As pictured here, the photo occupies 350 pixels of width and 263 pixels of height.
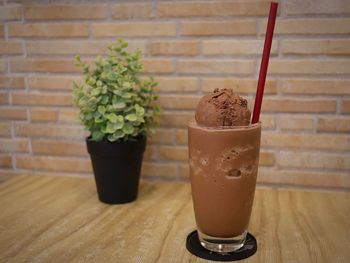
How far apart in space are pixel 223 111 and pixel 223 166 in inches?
4.8

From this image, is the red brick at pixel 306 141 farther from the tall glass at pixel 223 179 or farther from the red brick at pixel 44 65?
the red brick at pixel 44 65

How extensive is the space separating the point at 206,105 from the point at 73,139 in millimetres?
765

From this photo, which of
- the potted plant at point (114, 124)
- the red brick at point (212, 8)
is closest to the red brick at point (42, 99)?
the potted plant at point (114, 124)

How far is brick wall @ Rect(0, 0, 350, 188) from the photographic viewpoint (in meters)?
1.24

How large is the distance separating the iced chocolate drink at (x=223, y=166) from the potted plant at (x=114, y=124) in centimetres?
31

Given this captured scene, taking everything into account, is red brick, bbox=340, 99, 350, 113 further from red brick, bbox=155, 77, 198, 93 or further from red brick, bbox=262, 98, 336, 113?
red brick, bbox=155, 77, 198, 93

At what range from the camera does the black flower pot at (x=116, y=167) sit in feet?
3.78

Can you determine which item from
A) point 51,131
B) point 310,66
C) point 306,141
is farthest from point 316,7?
point 51,131

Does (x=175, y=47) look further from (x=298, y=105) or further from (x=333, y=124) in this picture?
(x=333, y=124)

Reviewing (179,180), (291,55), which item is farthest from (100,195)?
(291,55)

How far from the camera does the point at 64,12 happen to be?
1379 mm

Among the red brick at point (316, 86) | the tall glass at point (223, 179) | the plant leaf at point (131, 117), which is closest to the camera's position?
the tall glass at point (223, 179)

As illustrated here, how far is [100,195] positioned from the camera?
121 cm

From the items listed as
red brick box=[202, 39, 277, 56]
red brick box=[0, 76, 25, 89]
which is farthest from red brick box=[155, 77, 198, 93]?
red brick box=[0, 76, 25, 89]
